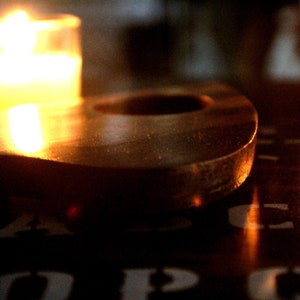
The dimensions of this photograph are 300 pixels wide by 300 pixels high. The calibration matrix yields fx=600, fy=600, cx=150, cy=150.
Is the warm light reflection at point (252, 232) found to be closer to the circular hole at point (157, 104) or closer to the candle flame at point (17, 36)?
the circular hole at point (157, 104)

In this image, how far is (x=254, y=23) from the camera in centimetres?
114

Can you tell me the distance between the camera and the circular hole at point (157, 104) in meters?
0.65

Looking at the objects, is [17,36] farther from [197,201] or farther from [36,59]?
[197,201]

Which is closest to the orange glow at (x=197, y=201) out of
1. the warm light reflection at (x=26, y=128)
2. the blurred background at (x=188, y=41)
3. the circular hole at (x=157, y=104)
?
the warm light reflection at (x=26, y=128)

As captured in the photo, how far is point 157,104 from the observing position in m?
0.66

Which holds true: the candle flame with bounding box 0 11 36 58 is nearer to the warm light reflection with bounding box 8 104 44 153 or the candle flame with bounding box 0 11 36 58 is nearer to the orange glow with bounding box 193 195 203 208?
the warm light reflection with bounding box 8 104 44 153

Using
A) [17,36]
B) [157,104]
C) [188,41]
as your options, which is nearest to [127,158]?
[157,104]

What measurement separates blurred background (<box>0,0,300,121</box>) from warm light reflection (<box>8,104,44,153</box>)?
0.49 metres

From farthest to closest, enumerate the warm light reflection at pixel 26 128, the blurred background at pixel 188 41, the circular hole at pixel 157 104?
the blurred background at pixel 188 41 < the circular hole at pixel 157 104 < the warm light reflection at pixel 26 128

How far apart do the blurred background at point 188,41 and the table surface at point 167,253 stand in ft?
2.05

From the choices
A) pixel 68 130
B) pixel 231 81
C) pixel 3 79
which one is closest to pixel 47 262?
pixel 68 130

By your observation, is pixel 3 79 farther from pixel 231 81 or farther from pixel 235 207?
pixel 231 81

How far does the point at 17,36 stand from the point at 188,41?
497 millimetres

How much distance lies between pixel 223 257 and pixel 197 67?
773mm
